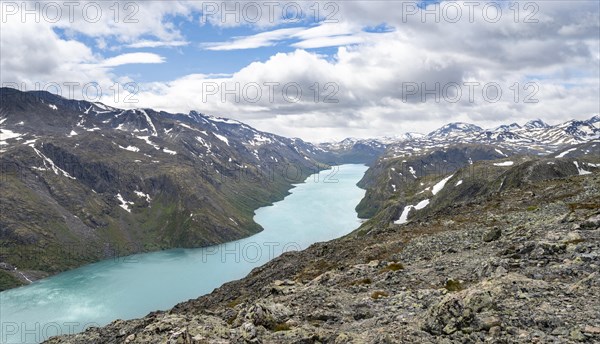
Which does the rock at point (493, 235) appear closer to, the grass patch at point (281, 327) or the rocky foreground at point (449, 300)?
the rocky foreground at point (449, 300)

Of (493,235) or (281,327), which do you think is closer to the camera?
(281,327)

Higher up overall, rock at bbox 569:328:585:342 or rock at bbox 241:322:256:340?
rock at bbox 569:328:585:342

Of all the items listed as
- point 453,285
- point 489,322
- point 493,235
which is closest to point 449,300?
point 489,322

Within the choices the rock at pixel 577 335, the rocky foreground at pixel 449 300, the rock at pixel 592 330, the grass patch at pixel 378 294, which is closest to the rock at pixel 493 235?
the rocky foreground at pixel 449 300

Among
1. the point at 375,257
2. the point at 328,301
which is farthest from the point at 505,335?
the point at 375,257

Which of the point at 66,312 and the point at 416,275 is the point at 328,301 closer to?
the point at 416,275

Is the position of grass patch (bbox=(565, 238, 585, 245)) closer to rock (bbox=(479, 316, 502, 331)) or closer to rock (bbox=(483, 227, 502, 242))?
rock (bbox=(483, 227, 502, 242))

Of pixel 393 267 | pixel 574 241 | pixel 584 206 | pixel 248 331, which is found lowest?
pixel 393 267

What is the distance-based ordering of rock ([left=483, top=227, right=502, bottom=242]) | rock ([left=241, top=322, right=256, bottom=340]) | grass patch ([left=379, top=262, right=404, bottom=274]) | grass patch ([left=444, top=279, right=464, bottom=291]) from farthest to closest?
→ rock ([left=483, top=227, right=502, bottom=242]) → grass patch ([left=379, top=262, right=404, bottom=274]) → grass patch ([left=444, top=279, right=464, bottom=291]) → rock ([left=241, top=322, right=256, bottom=340])

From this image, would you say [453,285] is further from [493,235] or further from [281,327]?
[493,235]

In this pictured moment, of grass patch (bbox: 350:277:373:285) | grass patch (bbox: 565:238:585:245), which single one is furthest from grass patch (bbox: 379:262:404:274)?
grass patch (bbox: 565:238:585:245)
